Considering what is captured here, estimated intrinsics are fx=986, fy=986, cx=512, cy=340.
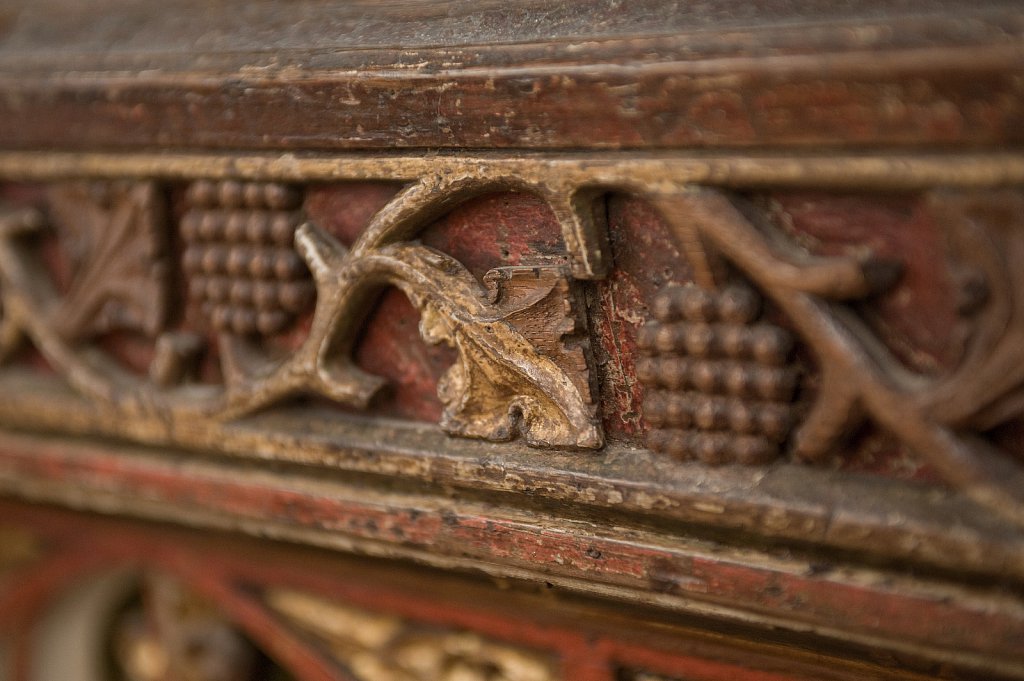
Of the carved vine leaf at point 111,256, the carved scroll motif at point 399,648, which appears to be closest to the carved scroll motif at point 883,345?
the carved scroll motif at point 399,648

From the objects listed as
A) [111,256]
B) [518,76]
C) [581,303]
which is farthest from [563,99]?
[111,256]

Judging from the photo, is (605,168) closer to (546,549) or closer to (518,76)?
(518,76)

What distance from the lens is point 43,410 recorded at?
0.97 meters

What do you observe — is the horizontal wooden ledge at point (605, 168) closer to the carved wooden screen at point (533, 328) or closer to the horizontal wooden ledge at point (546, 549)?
the carved wooden screen at point (533, 328)

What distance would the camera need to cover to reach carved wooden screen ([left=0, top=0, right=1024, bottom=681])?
568mm

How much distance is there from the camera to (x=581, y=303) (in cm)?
69

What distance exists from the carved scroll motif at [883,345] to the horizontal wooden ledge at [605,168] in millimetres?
15

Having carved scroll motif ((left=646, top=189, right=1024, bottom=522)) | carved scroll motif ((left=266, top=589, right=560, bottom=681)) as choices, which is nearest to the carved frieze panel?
carved scroll motif ((left=646, top=189, right=1024, bottom=522))

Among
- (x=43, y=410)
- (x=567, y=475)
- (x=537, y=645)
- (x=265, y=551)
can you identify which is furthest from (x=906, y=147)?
(x=43, y=410)

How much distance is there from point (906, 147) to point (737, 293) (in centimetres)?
13

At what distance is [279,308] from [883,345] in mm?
482

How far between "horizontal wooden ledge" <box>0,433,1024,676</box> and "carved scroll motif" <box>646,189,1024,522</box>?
3.1 inches

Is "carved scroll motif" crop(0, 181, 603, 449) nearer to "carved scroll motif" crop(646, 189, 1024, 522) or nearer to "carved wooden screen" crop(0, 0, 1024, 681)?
"carved wooden screen" crop(0, 0, 1024, 681)

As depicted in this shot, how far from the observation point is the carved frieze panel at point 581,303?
0.57 meters
